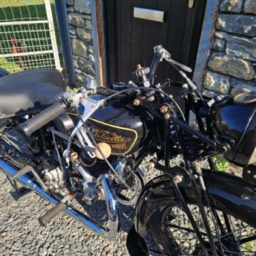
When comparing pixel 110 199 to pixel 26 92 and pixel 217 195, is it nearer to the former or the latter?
pixel 217 195

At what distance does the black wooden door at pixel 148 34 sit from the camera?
8.96ft

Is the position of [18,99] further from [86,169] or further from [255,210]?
[255,210]

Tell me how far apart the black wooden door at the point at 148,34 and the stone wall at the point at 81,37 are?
275 mm

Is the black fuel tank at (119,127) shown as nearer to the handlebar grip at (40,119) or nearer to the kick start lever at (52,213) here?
the handlebar grip at (40,119)

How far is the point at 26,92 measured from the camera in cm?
193

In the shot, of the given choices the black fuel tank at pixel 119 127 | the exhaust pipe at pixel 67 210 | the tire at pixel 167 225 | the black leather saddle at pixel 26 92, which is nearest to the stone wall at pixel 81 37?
the black leather saddle at pixel 26 92

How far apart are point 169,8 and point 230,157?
2.32 meters

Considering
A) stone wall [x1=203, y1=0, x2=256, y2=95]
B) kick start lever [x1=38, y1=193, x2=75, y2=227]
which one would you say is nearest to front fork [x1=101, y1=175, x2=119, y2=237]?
kick start lever [x1=38, y1=193, x2=75, y2=227]

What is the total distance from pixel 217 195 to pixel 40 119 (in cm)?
93

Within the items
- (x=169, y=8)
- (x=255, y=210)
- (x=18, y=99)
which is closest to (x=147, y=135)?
(x=255, y=210)

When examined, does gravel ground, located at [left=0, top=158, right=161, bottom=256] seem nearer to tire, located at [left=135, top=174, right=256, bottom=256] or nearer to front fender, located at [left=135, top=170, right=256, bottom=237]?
tire, located at [left=135, top=174, right=256, bottom=256]

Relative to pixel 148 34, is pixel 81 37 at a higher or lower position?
lower

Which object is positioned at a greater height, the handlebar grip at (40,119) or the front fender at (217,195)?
the handlebar grip at (40,119)

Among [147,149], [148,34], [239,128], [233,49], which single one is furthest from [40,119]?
[148,34]
